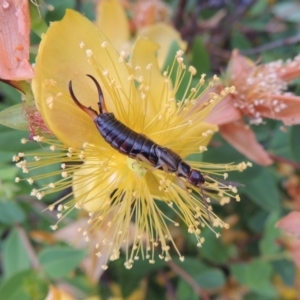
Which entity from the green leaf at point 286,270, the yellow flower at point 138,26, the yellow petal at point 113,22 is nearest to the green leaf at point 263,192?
the green leaf at point 286,270

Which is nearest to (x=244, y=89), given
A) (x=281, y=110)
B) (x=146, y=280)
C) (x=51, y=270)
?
(x=281, y=110)

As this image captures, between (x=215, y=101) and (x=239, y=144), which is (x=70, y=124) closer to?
(x=215, y=101)

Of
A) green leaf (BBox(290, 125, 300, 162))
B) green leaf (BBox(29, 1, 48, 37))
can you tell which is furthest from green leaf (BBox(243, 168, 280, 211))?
green leaf (BBox(29, 1, 48, 37))

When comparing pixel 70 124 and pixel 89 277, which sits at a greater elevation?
pixel 70 124

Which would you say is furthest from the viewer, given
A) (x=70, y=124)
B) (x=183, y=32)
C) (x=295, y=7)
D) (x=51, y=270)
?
(x=295, y=7)

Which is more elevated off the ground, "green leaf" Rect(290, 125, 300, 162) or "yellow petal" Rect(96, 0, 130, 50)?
"yellow petal" Rect(96, 0, 130, 50)

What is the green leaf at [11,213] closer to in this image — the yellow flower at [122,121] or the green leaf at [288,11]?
the yellow flower at [122,121]

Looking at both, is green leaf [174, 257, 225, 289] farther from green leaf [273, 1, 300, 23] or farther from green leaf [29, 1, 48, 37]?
green leaf [273, 1, 300, 23]

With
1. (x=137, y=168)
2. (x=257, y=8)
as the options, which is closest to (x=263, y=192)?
(x=137, y=168)
